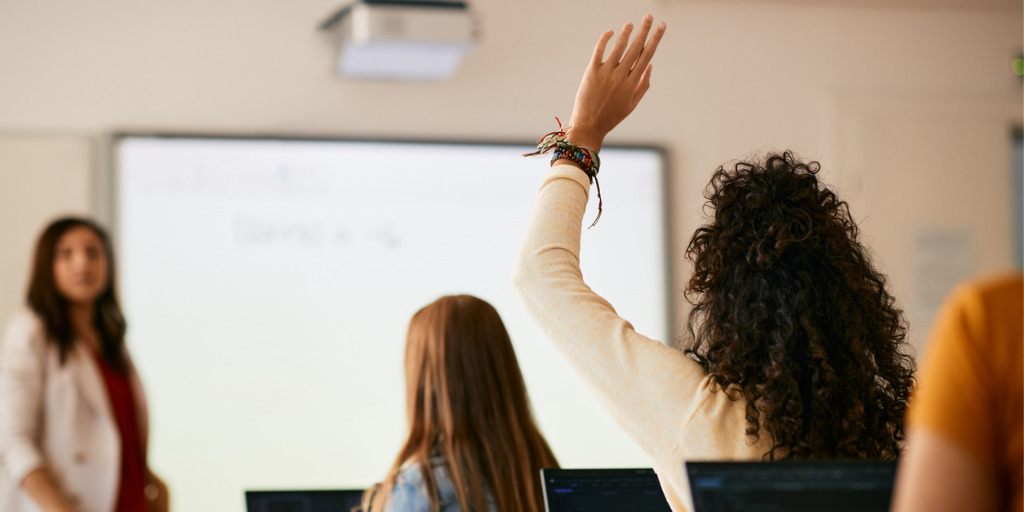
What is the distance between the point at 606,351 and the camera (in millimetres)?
990

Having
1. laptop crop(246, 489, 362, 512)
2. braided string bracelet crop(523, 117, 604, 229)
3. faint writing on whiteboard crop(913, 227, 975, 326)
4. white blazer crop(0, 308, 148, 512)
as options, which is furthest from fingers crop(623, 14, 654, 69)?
faint writing on whiteboard crop(913, 227, 975, 326)

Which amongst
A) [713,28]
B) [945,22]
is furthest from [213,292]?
[945,22]

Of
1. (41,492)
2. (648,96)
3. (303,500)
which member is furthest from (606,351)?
(648,96)

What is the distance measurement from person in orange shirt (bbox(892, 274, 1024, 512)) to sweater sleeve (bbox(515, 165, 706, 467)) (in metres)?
0.40

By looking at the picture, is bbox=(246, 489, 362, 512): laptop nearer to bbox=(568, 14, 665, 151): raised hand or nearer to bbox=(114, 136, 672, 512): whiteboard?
bbox=(568, 14, 665, 151): raised hand

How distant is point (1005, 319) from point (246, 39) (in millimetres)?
3270

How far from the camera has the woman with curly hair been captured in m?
0.99

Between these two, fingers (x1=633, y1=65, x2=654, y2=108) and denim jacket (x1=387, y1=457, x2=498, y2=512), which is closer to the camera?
fingers (x1=633, y1=65, x2=654, y2=108)

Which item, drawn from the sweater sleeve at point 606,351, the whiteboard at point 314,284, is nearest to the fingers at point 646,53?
the sweater sleeve at point 606,351

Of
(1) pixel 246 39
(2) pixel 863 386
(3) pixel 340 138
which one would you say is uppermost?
(1) pixel 246 39

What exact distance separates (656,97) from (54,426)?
226 cm

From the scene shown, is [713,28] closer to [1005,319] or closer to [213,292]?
[213,292]

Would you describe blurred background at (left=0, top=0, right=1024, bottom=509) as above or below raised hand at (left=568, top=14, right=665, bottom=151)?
above

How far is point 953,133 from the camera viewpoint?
4047mm
